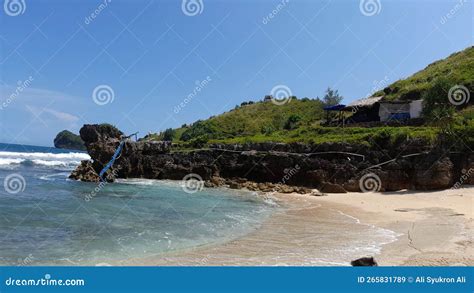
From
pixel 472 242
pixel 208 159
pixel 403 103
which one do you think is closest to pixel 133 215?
pixel 472 242

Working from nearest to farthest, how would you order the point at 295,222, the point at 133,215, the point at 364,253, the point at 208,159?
1. the point at 364,253
2. the point at 295,222
3. the point at 133,215
4. the point at 208,159

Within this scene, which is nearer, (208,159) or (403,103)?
(208,159)

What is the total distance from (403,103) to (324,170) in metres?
20.9

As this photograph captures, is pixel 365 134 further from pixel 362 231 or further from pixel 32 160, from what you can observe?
pixel 32 160

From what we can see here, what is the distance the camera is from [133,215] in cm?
2247

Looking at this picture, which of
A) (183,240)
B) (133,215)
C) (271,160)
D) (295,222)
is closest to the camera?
(183,240)

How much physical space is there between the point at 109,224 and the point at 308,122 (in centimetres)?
5399

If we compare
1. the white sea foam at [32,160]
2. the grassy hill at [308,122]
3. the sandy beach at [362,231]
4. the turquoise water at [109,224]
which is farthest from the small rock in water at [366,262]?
the white sea foam at [32,160]

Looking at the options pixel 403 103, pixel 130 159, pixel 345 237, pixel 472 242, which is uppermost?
pixel 403 103

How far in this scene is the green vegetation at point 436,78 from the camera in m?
56.7

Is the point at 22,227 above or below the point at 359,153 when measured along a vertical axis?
below

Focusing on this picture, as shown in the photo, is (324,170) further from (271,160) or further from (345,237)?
(345,237)

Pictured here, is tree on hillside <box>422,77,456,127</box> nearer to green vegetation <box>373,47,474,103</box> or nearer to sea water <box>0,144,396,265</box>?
green vegetation <box>373,47,474,103</box>

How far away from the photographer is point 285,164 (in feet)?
143
